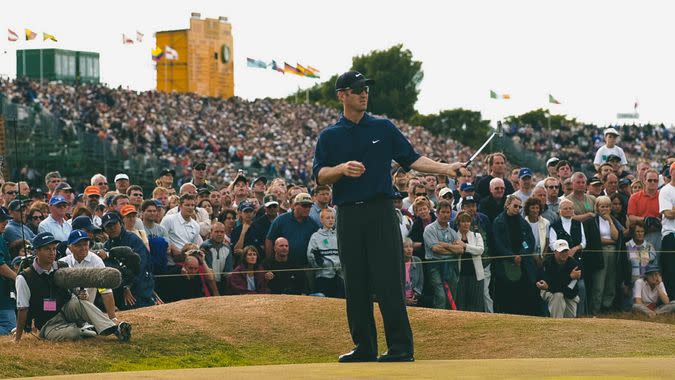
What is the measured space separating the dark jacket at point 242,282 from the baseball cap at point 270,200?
1173mm

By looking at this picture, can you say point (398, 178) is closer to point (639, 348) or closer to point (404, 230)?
point (404, 230)

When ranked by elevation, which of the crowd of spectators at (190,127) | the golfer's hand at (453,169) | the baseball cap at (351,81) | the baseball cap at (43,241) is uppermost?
the crowd of spectators at (190,127)

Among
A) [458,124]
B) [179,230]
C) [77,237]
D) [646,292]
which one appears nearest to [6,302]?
[77,237]

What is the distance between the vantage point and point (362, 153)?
9.64 m

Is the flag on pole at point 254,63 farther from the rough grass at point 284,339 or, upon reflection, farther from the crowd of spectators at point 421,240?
the rough grass at point 284,339

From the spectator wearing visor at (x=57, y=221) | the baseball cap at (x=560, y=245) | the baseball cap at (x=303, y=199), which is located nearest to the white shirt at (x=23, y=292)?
the spectator wearing visor at (x=57, y=221)

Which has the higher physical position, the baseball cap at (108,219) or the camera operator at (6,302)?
the baseball cap at (108,219)

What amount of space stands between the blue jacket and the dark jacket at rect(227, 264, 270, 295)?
45.4 inches

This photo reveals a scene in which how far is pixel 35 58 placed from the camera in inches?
3420

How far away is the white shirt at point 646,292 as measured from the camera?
18547 millimetres

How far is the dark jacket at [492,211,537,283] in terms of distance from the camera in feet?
57.8

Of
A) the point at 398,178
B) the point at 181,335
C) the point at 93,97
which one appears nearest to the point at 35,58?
the point at 93,97

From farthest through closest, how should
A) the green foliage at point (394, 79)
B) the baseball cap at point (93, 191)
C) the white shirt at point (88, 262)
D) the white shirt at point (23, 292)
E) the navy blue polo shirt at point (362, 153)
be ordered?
the green foliage at point (394, 79), the baseball cap at point (93, 191), the white shirt at point (88, 262), the white shirt at point (23, 292), the navy blue polo shirt at point (362, 153)

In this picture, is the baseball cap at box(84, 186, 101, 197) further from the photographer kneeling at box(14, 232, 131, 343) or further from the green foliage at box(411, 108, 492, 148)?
the green foliage at box(411, 108, 492, 148)
